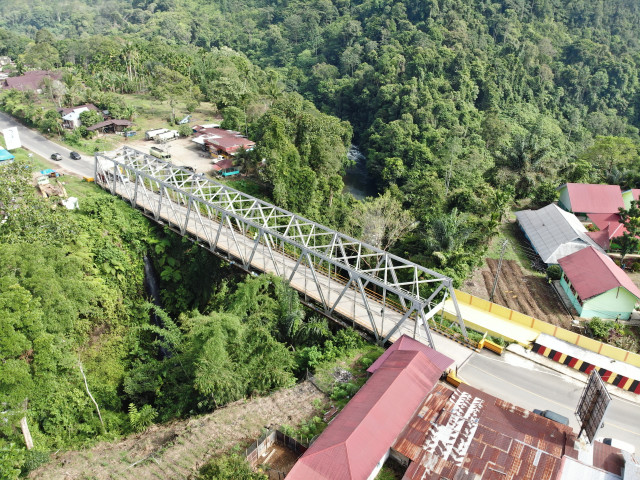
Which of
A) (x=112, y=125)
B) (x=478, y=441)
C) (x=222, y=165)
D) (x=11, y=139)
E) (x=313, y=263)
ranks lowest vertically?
A: (x=478, y=441)

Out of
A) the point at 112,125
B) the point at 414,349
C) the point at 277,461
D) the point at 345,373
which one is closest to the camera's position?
the point at 277,461

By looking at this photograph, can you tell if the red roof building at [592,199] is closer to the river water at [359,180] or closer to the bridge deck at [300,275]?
the bridge deck at [300,275]

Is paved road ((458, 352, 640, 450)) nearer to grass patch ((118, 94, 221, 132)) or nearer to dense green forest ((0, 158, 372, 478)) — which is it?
dense green forest ((0, 158, 372, 478))

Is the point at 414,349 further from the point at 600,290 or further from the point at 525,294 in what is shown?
the point at 600,290

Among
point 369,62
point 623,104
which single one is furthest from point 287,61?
point 623,104

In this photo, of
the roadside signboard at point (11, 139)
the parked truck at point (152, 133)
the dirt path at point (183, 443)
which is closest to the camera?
the dirt path at point (183, 443)

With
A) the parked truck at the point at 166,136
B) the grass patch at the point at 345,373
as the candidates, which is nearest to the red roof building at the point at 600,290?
the grass patch at the point at 345,373

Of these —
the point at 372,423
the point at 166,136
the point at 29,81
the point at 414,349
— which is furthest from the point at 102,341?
the point at 29,81
